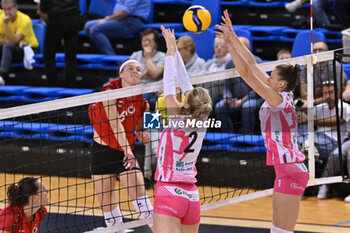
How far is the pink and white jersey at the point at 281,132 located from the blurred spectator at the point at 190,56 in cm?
265

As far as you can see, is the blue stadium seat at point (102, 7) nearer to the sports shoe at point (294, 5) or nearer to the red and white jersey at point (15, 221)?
the sports shoe at point (294, 5)

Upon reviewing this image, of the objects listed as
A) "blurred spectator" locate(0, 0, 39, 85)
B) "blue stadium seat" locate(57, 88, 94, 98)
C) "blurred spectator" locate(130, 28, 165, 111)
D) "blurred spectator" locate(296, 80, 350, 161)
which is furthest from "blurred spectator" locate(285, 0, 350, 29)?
"blurred spectator" locate(0, 0, 39, 85)

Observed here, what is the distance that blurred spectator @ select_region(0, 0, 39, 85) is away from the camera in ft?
37.4

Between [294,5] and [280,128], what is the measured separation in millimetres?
4706

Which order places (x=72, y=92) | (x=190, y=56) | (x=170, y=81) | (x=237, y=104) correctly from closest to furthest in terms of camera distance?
(x=170, y=81)
(x=190, y=56)
(x=237, y=104)
(x=72, y=92)

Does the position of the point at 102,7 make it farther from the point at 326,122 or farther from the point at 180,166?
the point at 180,166

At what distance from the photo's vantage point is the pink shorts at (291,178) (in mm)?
5898

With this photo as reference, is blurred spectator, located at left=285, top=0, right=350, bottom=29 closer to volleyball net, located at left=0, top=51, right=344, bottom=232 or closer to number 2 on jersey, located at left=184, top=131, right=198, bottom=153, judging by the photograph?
volleyball net, located at left=0, top=51, right=344, bottom=232

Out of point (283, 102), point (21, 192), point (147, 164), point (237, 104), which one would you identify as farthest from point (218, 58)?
point (21, 192)

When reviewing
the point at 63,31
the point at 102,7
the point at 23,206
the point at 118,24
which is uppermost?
the point at 102,7

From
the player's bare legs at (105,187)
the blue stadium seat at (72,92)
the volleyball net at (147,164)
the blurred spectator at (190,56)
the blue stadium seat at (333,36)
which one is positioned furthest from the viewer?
the blue stadium seat at (72,92)

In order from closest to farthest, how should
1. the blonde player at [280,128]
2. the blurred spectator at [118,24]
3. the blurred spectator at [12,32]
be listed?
the blonde player at [280,128], the blurred spectator at [118,24], the blurred spectator at [12,32]

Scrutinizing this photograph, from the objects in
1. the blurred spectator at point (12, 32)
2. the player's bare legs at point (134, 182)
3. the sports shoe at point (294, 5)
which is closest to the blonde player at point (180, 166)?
the player's bare legs at point (134, 182)

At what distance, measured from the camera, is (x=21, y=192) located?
5.87m
